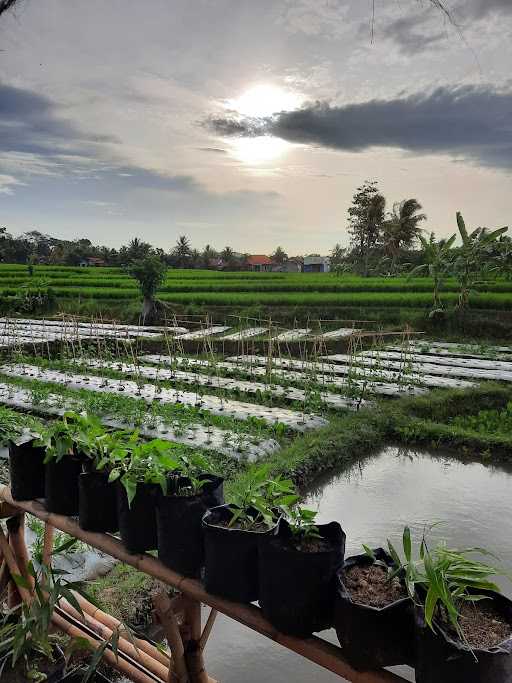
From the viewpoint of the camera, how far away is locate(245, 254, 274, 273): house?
46037 millimetres

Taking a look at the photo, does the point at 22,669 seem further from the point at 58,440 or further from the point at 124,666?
the point at 58,440

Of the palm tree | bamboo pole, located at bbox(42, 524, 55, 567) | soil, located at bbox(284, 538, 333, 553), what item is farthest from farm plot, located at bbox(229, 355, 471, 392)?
the palm tree

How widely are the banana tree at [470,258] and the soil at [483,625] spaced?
466 inches

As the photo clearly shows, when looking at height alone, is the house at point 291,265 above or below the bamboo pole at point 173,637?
above

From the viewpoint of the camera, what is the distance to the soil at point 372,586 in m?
1.38

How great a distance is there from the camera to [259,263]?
51.4 metres

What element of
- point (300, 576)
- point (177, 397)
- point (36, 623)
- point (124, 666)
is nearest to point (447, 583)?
point (300, 576)

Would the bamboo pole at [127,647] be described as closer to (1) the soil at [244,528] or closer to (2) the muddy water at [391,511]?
(1) the soil at [244,528]

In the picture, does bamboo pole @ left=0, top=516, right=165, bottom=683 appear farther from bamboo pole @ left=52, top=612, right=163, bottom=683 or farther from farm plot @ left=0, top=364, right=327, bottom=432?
farm plot @ left=0, top=364, right=327, bottom=432

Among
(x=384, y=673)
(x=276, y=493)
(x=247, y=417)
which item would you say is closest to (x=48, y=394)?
(x=247, y=417)

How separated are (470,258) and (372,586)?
39.5 ft

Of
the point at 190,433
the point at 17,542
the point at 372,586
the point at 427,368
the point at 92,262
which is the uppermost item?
the point at 92,262

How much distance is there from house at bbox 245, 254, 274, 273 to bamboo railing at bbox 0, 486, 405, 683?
135 ft

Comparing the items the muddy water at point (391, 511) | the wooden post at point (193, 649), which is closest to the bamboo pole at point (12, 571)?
the wooden post at point (193, 649)
